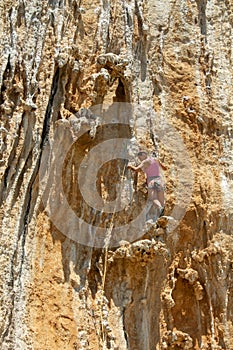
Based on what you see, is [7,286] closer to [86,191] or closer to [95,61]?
[86,191]

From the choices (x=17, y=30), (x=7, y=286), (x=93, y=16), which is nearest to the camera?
(x=7, y=286)

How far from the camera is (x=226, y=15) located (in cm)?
A: 851

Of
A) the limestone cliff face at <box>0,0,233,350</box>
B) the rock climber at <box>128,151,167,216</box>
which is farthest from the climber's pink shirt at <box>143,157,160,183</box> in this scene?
the limestone cliff face at <box>0,0,233,350</box>

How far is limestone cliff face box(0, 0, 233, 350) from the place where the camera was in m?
6.43

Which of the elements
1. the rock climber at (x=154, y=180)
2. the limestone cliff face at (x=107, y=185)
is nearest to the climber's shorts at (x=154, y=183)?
the rock climber at (x=154, y=180)

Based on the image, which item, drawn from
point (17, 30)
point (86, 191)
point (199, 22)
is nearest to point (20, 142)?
point (86, 191)

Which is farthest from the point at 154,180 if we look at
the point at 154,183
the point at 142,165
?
the point at 142,165

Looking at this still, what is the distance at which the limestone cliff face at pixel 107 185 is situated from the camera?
643cm

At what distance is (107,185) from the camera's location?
711 centimetres

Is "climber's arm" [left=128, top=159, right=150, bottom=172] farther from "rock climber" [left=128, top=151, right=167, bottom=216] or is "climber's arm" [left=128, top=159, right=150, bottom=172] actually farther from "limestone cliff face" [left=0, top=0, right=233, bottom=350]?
"limestone cliff face" [left=0, top=0, right=233, bottom=350]

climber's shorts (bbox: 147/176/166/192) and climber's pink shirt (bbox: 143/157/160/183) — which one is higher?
climber's pink shirt (bbox: 143/157/160/183)

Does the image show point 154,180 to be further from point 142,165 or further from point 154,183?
point 142,165

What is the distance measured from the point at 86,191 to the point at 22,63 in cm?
165

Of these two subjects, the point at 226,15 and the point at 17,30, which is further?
the point at 226,15
